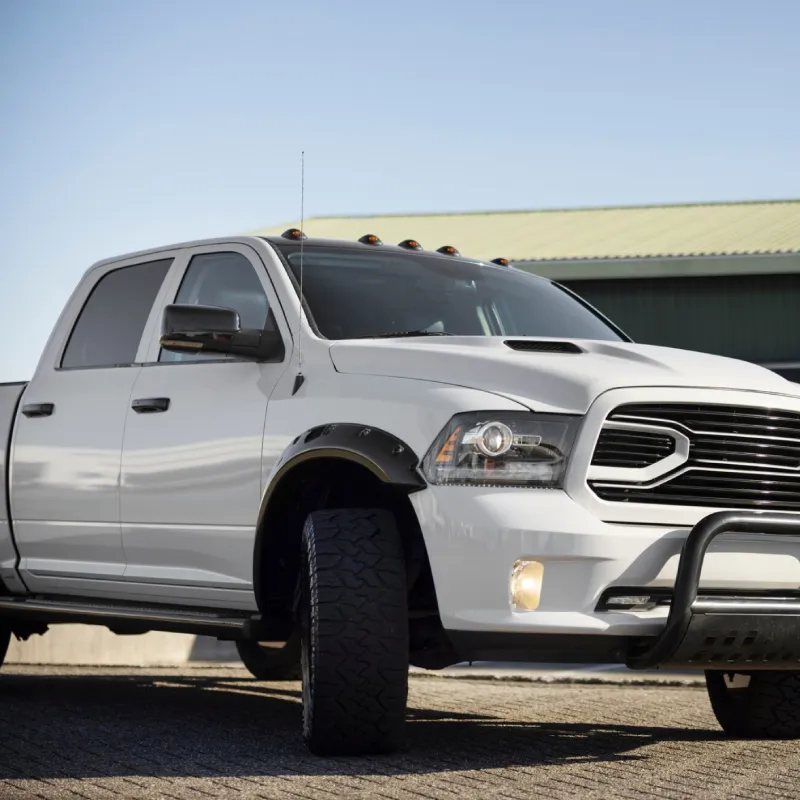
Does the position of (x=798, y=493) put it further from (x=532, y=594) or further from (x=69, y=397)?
(x=69, y=397)

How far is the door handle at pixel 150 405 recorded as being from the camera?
635 centimetres

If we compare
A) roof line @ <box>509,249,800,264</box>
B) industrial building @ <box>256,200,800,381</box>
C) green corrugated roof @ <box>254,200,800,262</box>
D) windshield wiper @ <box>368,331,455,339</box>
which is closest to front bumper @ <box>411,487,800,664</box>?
windshield wiper @ <box>368,331,455,339</box>

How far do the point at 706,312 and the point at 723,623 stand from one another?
46.8 ft

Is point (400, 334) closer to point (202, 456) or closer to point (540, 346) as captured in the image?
point (540, 346)

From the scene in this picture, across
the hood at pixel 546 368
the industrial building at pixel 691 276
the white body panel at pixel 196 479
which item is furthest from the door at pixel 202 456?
the industrial building at pixel 691 276

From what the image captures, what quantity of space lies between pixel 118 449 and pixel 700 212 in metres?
16.6

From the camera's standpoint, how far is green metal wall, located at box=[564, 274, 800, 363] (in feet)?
60.6

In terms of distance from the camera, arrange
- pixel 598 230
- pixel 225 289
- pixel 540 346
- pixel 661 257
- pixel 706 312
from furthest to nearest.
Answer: pixel 598 230
pixel 706 312
pixel 661 257
pixel 225 289
pixel 540 346

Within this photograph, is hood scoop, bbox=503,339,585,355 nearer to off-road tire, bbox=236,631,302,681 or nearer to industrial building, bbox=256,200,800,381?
off-road tire, bbox=236,631,302,681

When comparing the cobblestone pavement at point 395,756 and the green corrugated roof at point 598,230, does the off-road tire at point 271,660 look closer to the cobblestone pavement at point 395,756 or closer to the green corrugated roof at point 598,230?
the cobblestone pavement at point 395,756

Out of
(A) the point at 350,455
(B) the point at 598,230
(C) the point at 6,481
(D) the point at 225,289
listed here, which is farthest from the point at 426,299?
(B) the point at 598,230

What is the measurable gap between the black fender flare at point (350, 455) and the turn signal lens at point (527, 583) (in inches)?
16.9

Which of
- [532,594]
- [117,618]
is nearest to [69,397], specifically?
[117,618]

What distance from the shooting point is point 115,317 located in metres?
7.14
